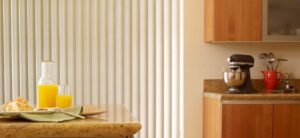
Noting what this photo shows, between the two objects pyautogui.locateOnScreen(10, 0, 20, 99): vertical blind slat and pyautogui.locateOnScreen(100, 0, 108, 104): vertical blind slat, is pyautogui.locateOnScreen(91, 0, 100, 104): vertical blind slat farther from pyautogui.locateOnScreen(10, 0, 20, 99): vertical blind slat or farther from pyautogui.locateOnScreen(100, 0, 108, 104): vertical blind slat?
pyautogui.locateOnScreen(10, 0, 20, 99): vertical blind slat

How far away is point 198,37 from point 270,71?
2.27 ft

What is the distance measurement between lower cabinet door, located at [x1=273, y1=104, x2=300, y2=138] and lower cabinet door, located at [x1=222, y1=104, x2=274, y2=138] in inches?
2.3

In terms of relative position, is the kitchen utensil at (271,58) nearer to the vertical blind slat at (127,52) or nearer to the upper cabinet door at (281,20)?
the upper cabinet door at (281,20)

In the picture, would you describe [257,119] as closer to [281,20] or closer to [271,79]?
[271,79]

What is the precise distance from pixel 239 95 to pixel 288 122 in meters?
0.44

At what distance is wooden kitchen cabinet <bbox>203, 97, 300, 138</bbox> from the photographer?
3080 mm

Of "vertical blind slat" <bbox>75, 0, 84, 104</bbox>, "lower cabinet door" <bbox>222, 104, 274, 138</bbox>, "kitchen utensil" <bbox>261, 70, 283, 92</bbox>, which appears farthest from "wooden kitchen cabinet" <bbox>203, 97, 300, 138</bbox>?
"vertical blind slat" <bbox>75, 0, 84, 104</bbox>

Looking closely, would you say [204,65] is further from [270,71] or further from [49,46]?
[49,46]

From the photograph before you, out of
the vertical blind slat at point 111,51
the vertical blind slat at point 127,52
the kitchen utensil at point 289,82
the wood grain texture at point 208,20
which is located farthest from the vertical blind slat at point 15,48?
the kitchen utensil at point 289,82

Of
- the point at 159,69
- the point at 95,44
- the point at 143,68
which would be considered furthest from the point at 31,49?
the point at 159,69

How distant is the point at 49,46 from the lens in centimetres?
377

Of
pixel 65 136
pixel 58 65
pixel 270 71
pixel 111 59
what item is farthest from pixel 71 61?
pixel 65 136

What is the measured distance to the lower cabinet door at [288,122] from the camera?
3119 millimetres

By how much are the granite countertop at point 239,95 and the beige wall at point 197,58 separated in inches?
2.4
